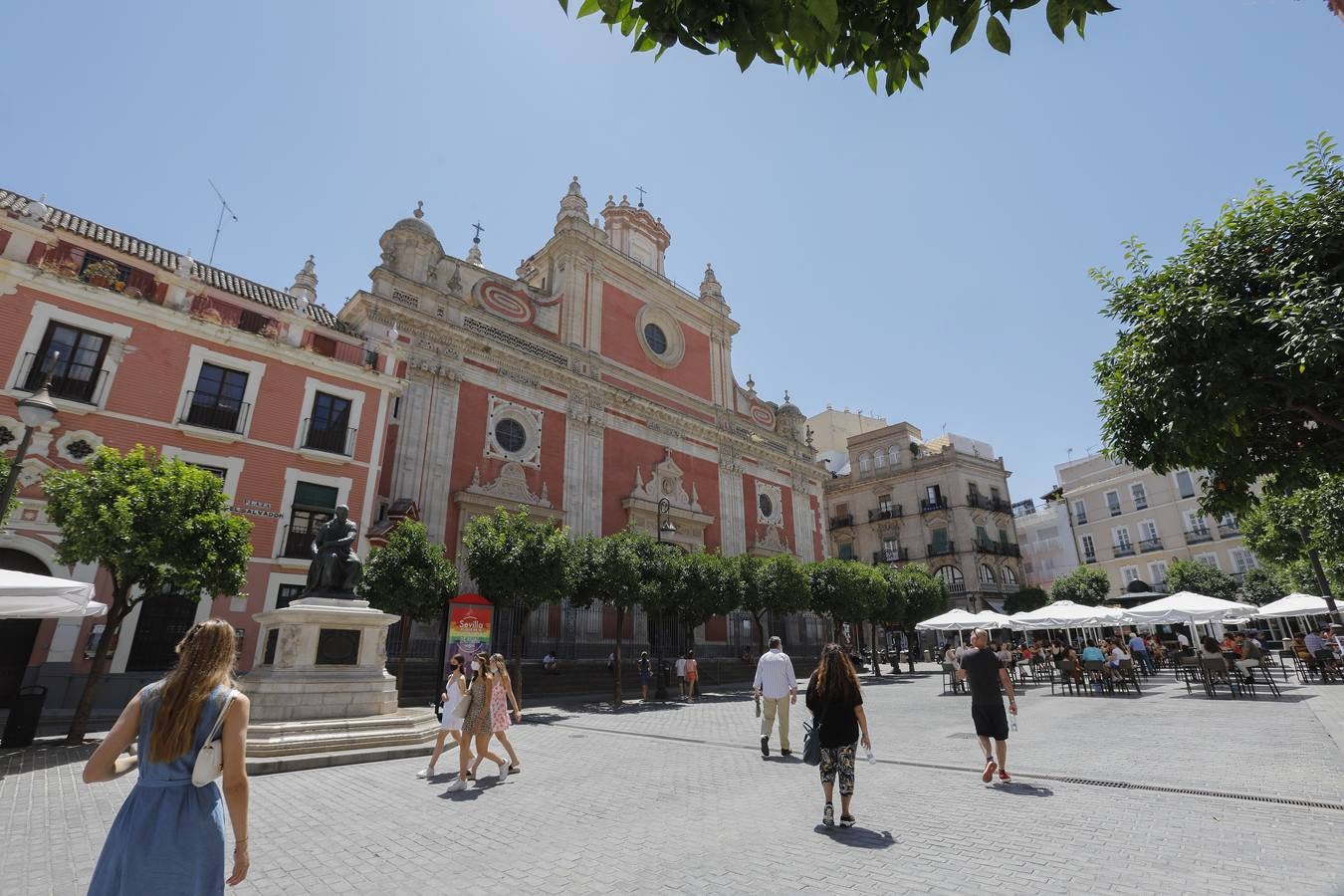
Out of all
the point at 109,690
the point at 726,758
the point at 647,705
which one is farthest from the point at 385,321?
the point at 726,758

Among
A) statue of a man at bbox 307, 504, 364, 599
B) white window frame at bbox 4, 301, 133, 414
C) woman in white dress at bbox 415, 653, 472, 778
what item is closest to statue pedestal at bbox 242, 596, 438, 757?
statue of a man at bbox 307, 504, 364, 599

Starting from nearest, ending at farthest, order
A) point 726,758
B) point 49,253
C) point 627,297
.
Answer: point 726,758
point 49,253
point 627,297

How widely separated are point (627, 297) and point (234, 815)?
27.3 metres

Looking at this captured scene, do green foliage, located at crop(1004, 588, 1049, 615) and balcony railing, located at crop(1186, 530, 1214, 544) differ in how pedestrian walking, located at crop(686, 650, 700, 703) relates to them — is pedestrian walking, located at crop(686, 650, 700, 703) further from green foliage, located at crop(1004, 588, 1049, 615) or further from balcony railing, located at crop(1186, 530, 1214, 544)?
balcony railing, located at crop(1186, 530, 1214, 544)

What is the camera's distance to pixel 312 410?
16.9 meters

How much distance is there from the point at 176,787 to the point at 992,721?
6842 mm

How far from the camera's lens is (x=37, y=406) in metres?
8.13

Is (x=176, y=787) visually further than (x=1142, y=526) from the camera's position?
No

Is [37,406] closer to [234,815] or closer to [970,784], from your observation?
[234,815]

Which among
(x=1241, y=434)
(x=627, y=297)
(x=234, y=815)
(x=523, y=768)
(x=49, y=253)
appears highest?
(x=627, y=297)

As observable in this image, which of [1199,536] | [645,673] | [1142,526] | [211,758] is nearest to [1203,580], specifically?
[1199,536]

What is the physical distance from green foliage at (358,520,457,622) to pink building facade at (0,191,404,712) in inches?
102

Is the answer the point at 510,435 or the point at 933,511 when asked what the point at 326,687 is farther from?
the point at 933,511

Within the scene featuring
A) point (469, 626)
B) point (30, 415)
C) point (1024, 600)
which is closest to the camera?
point (30, 415)
